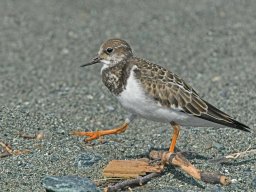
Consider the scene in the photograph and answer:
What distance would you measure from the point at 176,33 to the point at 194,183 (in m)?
6.39

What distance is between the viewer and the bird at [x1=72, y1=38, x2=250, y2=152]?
223 inches

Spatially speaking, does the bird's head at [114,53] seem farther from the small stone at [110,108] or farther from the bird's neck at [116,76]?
the small stone at [110,108]

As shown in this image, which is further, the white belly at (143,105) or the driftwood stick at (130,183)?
the white belly at (143,105)

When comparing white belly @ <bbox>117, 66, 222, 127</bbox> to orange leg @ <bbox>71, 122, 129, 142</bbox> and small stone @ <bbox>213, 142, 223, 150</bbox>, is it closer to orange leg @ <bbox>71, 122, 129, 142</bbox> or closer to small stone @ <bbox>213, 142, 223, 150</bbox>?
orange leg @ <bbox>71, 122, 129, 142</bbox>

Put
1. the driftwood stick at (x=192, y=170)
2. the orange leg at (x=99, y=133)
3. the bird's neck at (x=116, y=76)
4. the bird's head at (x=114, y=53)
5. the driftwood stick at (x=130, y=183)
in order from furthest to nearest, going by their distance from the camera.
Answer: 1. the orange leg at (x=99, y=133)
2. the bird's head at (x=114, y=53)
3. the bird's neck at (x=116, y=76)
4. the driftwood stick at (x=192, y=170)
5. the driftwood stick at (x=130, y=183)

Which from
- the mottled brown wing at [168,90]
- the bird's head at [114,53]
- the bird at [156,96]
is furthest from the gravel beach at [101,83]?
the bird's head at [114,53]

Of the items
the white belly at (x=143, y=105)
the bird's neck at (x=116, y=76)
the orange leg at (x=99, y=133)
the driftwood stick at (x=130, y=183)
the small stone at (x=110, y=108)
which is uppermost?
the bird's neck at (x=116, y=76)

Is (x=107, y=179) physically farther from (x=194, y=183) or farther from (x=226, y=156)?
(x=226, y=156)

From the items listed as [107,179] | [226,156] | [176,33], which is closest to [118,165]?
[107,179]

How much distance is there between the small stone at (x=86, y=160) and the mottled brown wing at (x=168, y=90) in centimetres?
80

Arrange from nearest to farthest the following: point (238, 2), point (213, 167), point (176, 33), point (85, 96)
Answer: point (213, 167)
point (85, 96)
point (176, 33)
point (238, 2)

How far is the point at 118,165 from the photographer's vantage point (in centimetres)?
548

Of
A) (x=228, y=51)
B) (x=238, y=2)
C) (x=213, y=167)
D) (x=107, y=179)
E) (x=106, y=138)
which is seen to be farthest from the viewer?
(x=238, y=2)

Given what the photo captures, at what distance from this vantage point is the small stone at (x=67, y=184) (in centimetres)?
507
